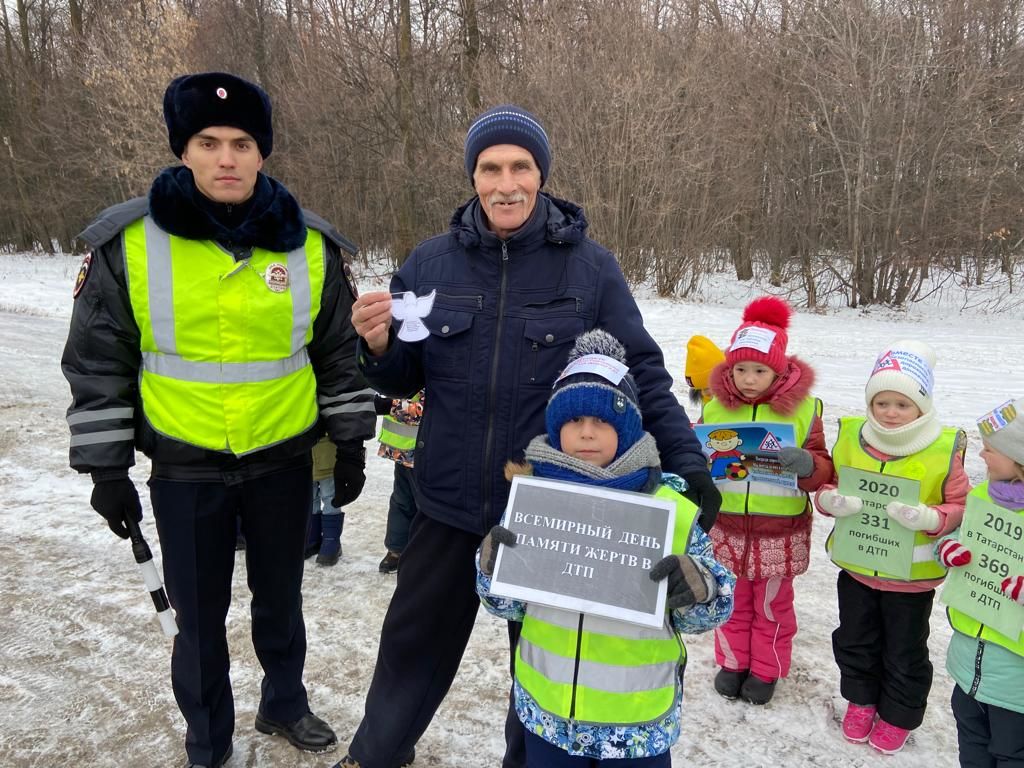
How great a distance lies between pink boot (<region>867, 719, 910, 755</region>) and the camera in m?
2.81

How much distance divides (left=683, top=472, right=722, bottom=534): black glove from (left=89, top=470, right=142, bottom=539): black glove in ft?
5.67

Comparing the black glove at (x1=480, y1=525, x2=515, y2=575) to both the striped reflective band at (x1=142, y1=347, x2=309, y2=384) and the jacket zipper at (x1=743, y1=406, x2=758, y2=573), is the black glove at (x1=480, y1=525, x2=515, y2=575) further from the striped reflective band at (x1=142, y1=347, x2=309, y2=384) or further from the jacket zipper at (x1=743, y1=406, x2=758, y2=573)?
the jacket zipper at (x1=743, y1=406, x2=758, y2=573)

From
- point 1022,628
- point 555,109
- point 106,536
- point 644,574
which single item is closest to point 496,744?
point 644,574

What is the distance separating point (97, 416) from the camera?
2.30m

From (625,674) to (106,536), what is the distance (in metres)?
3.83

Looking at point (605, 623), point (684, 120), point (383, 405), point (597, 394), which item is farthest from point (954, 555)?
point (684, 120)

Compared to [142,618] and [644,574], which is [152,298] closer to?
[644,574]

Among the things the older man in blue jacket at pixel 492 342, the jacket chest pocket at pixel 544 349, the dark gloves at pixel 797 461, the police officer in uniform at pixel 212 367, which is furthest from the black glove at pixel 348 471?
the dark gloves at pixel 797 461

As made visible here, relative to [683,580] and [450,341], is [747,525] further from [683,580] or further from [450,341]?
[450,341]

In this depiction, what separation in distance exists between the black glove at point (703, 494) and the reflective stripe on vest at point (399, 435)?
86.4 inches

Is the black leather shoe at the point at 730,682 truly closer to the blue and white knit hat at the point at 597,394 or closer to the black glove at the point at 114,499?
the blue and white knit hat at the point at 597,394

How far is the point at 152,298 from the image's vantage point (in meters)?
2.30

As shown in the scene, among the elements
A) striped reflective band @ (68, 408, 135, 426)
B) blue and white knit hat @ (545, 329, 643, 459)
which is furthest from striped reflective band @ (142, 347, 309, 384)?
blue and white knit hat @ (545, 329, 643, 459)

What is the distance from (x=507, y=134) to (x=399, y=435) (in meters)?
2.27
